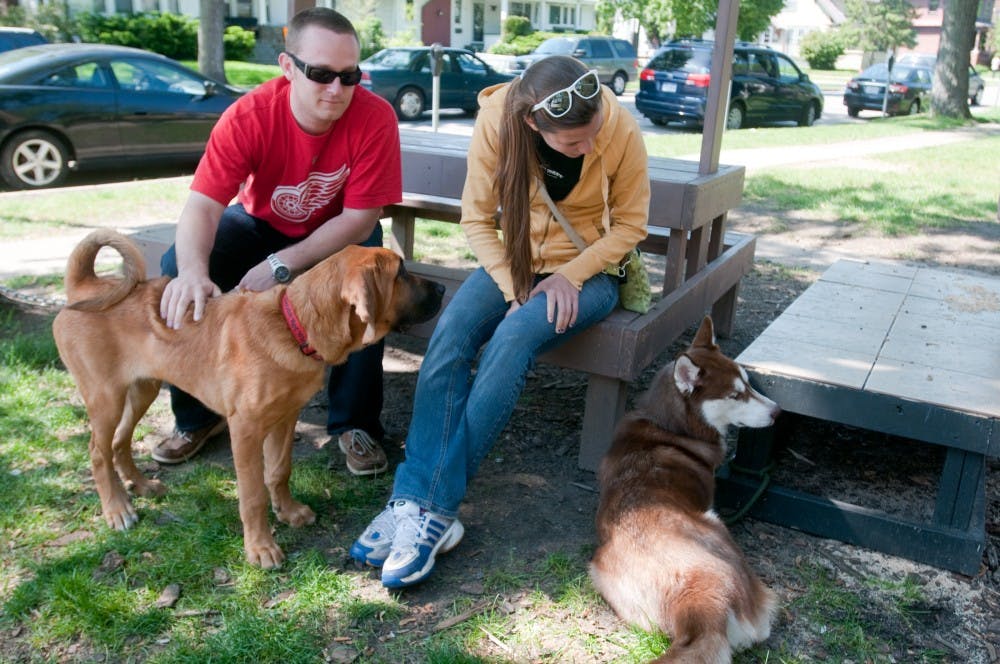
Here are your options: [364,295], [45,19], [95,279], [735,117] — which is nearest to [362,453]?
[364,295]

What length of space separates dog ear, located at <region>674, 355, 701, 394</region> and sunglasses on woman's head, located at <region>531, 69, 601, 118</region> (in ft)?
3.73

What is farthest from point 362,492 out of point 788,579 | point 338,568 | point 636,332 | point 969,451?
point 969,451

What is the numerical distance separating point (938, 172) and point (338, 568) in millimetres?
12985

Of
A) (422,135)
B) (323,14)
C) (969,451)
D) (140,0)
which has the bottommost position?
(969,451)

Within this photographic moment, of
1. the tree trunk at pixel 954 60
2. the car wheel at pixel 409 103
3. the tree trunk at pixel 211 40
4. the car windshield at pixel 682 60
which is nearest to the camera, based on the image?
the tree trunk at pixel 211 40

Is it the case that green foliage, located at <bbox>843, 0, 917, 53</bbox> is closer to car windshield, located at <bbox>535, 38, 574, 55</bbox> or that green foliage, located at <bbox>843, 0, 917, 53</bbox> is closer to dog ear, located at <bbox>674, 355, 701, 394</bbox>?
car windshield, located at <bbox>535, 38, 574, 55</bbox>

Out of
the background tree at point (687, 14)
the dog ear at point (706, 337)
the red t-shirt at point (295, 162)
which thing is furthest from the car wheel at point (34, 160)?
the background tree at point (687, 14)

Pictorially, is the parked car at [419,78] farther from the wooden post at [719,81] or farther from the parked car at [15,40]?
the wooden post at [719,81]

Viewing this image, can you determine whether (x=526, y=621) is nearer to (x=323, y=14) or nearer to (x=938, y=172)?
(x=323, y=14)

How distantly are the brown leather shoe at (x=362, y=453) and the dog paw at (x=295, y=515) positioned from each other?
42 centimetres

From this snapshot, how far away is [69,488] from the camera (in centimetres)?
389

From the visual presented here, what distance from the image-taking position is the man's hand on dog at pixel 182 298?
3.44m

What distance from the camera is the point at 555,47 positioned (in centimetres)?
2883

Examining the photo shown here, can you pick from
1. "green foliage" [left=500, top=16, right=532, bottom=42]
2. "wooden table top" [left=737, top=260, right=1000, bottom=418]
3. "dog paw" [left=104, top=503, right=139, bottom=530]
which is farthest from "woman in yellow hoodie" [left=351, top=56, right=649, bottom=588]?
"green foliage" [left=500, top=16, right=532, bottom=42]
